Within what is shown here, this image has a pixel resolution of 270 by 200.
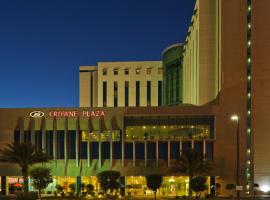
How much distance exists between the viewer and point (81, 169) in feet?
228

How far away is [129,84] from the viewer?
126438 millimetres

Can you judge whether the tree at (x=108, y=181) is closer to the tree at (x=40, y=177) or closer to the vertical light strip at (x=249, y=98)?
the tree at (x=40, y=177)

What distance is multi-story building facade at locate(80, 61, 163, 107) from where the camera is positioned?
125375 millimetres

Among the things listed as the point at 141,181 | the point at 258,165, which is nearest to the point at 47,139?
the point at 141,181

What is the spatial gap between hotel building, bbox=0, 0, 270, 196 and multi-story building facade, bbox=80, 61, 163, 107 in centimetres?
5414

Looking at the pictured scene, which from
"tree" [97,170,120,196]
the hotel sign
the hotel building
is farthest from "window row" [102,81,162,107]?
"tree" [97,170,120,196]

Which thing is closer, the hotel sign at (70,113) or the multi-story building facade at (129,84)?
the hotel sign at (70,113)

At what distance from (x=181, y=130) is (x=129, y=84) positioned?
58.9m

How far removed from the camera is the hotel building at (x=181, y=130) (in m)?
67.4

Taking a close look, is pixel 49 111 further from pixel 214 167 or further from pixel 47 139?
pixel 214 167

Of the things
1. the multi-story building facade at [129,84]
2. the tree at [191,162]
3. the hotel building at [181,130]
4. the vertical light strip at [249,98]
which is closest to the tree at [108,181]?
the hotel building at [181,130]

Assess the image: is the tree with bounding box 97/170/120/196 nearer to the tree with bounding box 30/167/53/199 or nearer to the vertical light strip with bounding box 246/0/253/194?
the tree with bounding box 30/167/53/199

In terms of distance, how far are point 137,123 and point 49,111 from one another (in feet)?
48.4

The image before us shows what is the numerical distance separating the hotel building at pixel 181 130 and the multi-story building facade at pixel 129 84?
5414cm
